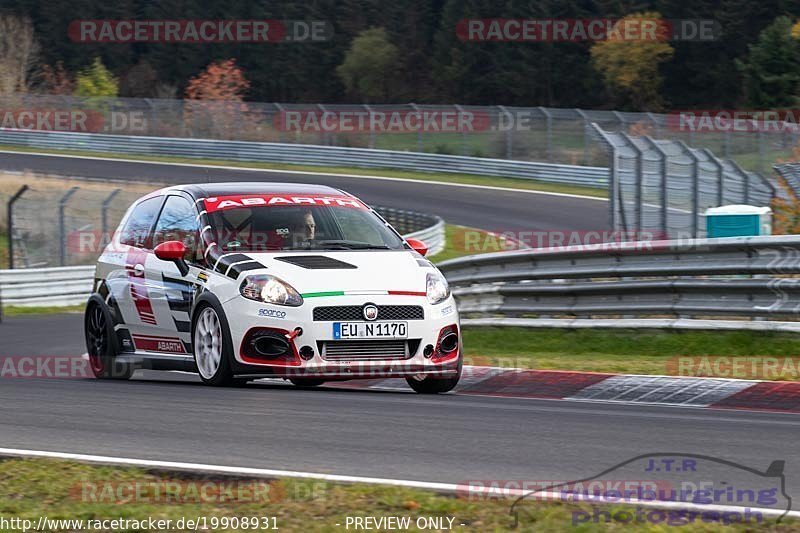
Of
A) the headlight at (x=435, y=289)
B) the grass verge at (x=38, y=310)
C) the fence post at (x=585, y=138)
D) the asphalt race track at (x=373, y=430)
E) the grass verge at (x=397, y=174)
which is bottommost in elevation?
the grass verge at (x=38, y=310)

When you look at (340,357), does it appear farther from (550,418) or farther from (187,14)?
(187,14)

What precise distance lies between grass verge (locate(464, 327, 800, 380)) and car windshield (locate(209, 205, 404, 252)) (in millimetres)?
1805

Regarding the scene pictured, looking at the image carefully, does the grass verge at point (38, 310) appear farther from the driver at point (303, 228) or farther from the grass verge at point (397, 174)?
the grass verge at point (397, 174)

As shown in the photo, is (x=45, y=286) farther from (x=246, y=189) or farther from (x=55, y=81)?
(x=55, y=81)

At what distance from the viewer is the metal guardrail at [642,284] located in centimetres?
1130

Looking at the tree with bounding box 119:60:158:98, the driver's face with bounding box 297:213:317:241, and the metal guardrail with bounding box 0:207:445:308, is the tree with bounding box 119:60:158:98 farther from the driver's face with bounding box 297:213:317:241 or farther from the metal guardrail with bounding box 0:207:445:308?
the driver's face with bounding box 297:213:317:241

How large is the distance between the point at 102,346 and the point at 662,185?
8.92 meters

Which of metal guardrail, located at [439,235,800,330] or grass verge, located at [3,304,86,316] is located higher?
metal guardrail, located at [439,235,800,330]

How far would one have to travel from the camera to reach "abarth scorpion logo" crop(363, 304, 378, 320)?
8766 millimetres

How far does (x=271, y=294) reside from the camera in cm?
885

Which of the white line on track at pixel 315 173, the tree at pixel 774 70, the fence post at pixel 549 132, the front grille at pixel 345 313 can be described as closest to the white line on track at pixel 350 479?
the front grille at pixel 345 313

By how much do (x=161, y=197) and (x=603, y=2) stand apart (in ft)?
223

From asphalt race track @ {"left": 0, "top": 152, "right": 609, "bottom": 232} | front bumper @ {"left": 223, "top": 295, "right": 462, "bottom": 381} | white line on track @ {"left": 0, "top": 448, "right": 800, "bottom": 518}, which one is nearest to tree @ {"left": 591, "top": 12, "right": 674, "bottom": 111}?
asphalt race track @ {"left": 0, "top": 152, "right": 609, "bottom": 232}

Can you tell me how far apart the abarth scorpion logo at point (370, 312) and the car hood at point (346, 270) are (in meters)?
0.12
